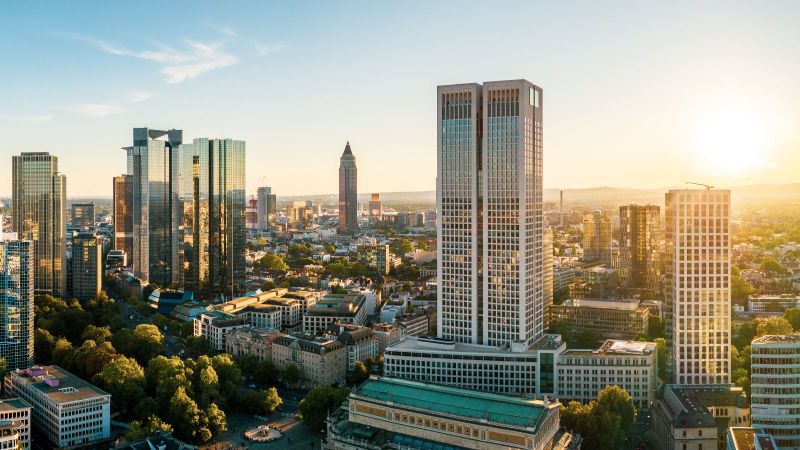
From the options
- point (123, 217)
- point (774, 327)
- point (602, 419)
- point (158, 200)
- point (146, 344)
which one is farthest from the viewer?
point (123, 217)

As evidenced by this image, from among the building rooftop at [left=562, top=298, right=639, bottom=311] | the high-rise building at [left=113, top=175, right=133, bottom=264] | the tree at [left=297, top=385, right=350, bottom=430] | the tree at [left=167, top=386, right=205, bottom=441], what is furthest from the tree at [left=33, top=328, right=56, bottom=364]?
the high-rise building at [left=113, top=175, right=133, bottom=264]

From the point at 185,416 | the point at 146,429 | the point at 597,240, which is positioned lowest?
the point at 146,429

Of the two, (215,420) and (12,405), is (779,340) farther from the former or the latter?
(12,405)

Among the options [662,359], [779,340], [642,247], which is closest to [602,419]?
[779,340]

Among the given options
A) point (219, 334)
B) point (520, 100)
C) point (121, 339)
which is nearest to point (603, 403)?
point (520, 100)

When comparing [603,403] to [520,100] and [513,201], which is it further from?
[520,100]

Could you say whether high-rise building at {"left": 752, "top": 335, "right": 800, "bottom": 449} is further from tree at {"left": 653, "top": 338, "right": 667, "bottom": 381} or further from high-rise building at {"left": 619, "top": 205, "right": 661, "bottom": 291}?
high-rise building at {"left": 619, "top": 205, "right": 661, "bottom": 291}

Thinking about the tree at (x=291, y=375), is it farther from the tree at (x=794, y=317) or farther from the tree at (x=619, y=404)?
the tree at (x=794, y=317)
